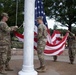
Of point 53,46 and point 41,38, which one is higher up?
point 41,38

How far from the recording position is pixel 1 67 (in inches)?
283

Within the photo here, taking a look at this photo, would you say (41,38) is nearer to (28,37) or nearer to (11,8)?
(28,37)

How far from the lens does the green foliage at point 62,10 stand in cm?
2673

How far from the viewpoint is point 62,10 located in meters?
27.4

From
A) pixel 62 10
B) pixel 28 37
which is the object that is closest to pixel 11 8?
pixel 62 10

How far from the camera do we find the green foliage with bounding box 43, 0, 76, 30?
87.7ft

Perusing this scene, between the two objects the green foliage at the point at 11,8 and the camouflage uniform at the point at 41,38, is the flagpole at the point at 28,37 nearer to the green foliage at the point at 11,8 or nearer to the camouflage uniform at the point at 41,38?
the camouflage uniform at the point at 41,38

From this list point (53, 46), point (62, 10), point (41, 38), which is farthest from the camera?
point (62, 10)

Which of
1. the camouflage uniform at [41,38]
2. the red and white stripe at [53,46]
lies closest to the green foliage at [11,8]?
the red and white stripe at [53,46]

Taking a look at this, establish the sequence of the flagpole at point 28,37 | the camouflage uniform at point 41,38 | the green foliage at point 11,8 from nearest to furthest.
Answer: the flagpole at point 28,37 → the camouflage uniform at point 41,38 → the green foliage at point 11,8

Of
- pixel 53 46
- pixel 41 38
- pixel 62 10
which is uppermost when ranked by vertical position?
pixel 62 10

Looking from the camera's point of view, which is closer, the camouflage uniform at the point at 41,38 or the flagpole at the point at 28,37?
the flagpole at the point at 28,37

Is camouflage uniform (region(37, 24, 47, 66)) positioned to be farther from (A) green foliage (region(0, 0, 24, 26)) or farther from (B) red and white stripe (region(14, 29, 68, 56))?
(A) green foliage (region(0, 0, 24, 26))

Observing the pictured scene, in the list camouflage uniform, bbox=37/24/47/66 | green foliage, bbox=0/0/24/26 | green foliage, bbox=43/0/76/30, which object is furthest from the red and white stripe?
green foliage, bbox=43/0/76/30
